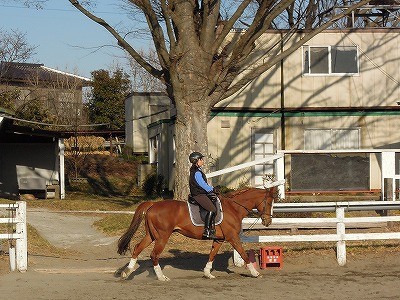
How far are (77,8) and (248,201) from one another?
296 inches

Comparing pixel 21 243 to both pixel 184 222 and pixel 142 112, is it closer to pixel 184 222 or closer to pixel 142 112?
pixel 184 222

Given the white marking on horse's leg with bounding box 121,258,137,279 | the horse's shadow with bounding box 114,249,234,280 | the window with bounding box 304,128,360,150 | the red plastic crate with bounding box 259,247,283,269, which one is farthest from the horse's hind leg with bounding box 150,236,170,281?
the window with bounding box 304,128,360,150

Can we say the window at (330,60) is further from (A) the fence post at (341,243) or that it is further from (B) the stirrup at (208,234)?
(B) the stirrup at (208,234)

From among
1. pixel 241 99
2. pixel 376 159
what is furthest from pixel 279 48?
pixel 376 159

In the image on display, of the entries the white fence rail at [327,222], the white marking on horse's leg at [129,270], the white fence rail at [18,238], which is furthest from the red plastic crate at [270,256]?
the white fence rail at [18,238]

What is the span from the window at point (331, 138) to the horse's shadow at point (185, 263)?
12.6m

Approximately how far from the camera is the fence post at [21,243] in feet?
45.8

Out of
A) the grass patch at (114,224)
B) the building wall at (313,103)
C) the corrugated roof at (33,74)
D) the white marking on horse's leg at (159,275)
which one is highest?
the corrugated roof at (33,74)

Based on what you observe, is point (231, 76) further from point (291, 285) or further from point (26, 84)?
point (26, 84)

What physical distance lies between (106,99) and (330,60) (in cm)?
3544

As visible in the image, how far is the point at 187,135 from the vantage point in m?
18.5

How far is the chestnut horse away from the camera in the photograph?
44.2 ft

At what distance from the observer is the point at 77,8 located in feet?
62.3

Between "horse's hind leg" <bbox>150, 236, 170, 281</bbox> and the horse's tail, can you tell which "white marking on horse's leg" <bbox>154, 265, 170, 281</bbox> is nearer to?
"horse's hind leg" <bbox>150, 236, 170, 281</bbox>
